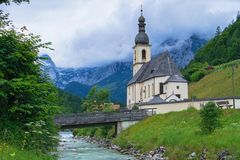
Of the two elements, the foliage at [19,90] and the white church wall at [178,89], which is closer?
the foliage at [19,90]

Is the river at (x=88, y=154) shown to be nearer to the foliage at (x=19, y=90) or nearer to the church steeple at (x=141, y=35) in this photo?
the foliage at (x=19, y=90)

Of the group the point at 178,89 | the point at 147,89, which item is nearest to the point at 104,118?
the point at 178,89

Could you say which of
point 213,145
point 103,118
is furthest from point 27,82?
point 103,118

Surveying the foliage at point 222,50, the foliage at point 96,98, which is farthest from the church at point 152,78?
the foliage at point 222,50

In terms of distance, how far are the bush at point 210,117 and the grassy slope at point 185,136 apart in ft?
1.87

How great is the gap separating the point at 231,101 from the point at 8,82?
1498 inches

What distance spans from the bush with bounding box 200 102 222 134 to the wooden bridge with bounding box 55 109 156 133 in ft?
85.1

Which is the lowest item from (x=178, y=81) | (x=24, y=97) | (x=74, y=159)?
(x=74, y=159)

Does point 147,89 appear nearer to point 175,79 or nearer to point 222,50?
point 175,79

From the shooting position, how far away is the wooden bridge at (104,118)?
54.0m

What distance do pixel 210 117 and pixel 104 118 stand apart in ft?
89.8

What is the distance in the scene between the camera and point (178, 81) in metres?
76.1

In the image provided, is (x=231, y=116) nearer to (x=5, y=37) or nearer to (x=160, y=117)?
(x=160, y=117)

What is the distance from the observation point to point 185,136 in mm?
32906
